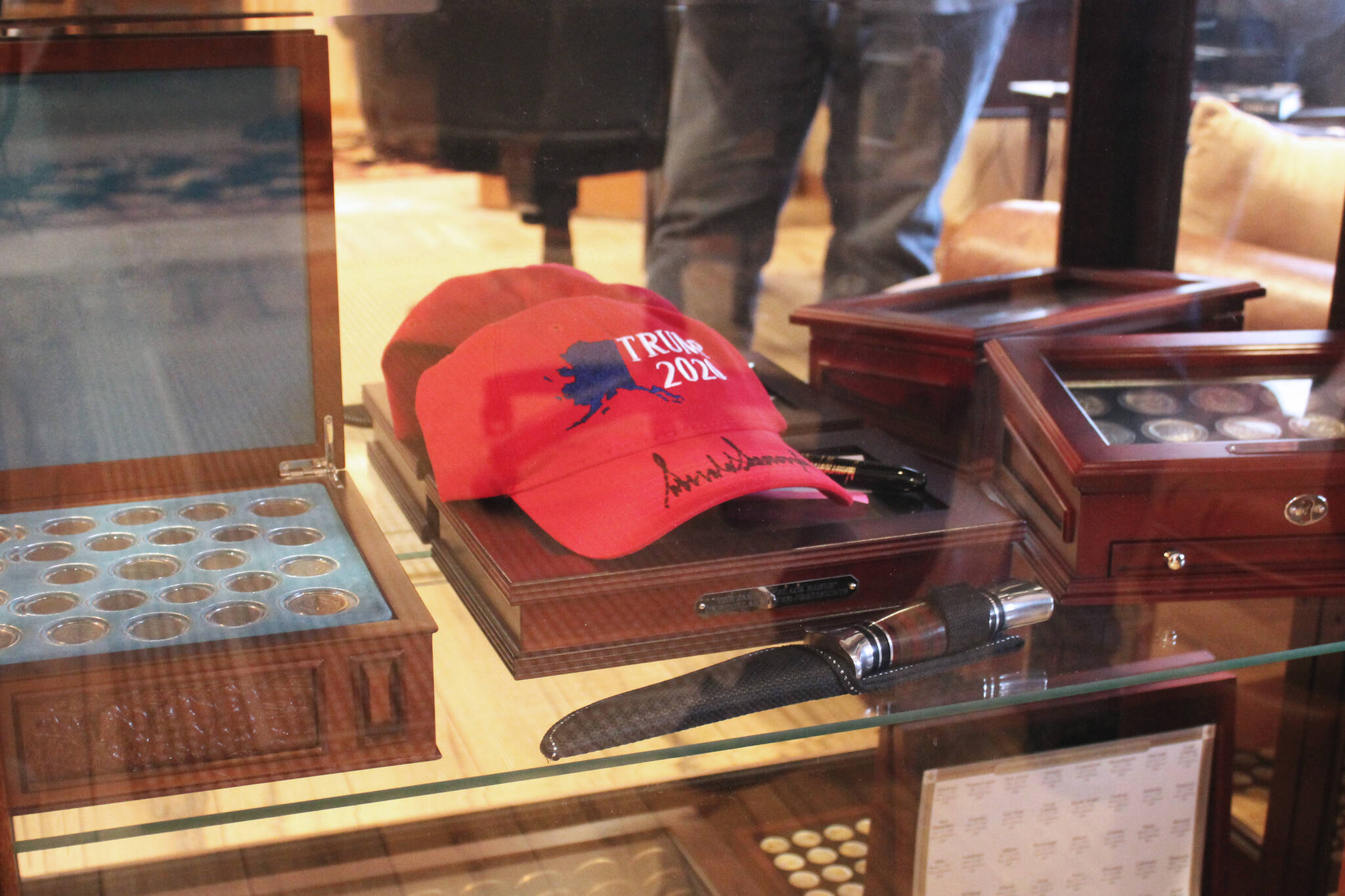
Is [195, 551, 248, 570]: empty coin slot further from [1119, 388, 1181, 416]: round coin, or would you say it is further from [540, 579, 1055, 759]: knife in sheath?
[1119, 388, 1181, 416]: round coin

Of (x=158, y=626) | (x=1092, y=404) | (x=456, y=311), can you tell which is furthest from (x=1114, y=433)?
(x=158, y=626)

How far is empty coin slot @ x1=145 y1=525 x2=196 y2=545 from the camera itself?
0.46 meters

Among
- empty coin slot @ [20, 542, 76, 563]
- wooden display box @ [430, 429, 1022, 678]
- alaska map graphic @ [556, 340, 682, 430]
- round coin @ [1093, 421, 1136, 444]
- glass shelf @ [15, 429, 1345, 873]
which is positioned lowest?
glass shelf @ [15, 429, 1345, 873]

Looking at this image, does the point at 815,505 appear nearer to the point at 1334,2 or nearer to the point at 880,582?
the point at 880,582

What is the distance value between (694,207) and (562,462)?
171 millimetres

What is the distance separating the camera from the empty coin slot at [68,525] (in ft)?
1.54

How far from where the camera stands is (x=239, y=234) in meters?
0.49

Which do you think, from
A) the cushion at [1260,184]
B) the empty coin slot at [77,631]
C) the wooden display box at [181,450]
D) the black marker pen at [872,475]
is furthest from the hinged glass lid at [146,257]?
the cushion at [1260,184]

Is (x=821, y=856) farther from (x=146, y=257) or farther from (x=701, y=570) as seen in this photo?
(x=146, y=257)

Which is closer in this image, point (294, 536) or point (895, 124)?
point (294, 536)

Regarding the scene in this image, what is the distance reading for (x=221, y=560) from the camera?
17.9 inches

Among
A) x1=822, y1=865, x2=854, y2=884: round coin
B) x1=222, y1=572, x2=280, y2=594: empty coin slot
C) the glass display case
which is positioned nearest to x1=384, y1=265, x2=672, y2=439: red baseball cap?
the glass display case

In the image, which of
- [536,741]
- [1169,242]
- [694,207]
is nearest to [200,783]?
[536,741]

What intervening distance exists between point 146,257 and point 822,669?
0.31 m
